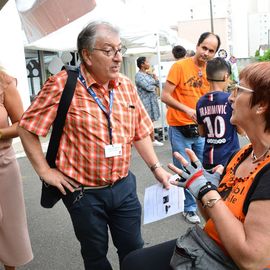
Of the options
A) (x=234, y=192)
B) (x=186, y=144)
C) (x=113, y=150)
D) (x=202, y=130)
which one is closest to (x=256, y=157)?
(x=234, y=192)

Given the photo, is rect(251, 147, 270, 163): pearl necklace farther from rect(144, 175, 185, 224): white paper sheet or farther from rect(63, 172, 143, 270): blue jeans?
rect(63, 172, 143, 270): blue jeans

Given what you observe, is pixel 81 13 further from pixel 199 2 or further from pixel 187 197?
pixel 199 2

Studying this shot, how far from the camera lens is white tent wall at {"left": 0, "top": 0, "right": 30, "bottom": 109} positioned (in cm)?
766

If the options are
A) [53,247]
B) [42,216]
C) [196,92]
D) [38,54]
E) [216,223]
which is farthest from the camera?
[38,54]

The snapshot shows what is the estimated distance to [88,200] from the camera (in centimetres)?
213

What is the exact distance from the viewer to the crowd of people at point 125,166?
1.49m

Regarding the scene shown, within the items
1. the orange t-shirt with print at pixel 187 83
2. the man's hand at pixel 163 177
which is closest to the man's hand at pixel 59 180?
the man's hand at pixel 163 177

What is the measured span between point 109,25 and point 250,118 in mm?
950

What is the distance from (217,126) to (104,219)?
1.45 m

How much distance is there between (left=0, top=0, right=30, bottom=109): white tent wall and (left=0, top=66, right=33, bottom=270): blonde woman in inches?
204

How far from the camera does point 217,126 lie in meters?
3.23

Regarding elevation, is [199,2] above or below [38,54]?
above

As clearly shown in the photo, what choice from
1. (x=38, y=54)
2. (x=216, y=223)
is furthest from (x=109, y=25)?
(x=38, y=54)

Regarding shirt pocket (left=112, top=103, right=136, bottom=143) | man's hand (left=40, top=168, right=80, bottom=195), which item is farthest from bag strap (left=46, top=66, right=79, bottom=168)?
shirt pocket (left=112, top=103, right=136, bottom=143)
